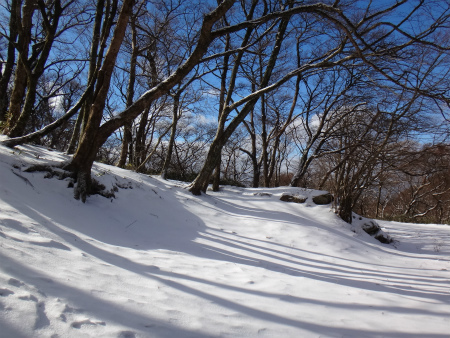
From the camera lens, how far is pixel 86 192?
201 inches

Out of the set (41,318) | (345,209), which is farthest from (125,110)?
(345,209)

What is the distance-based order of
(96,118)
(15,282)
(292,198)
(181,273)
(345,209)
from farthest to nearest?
(292,198) < (345,209) < (96,118) < (181,273) < (15,282)

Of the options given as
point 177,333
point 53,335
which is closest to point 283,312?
point 177,333

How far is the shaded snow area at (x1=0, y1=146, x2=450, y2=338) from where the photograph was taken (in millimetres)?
1662

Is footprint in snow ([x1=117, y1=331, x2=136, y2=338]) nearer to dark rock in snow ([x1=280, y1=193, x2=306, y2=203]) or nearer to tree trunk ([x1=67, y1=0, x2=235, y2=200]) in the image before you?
tree trunk ([x1=67, y1=0, x2=235, y2=200])

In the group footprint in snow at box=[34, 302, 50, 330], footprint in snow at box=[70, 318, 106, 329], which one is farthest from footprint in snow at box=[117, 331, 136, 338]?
footprint in snow at box=[34, 302, 50, 330]

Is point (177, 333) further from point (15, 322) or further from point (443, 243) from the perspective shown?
point (443, 243)

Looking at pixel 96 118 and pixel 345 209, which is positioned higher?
pixel 96 118

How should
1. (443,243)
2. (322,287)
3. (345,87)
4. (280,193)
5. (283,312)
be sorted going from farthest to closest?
(345,87) → (280,193) → (443,243) → (322,287) → (283,312)

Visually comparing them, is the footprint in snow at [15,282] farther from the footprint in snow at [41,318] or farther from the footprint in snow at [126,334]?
the footprint in snow at [126,334]

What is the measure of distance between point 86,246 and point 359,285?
320 cm

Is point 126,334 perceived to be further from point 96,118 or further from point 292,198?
point 292,198

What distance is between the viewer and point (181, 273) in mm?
2768

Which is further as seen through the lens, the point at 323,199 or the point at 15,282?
the point at 323,199
